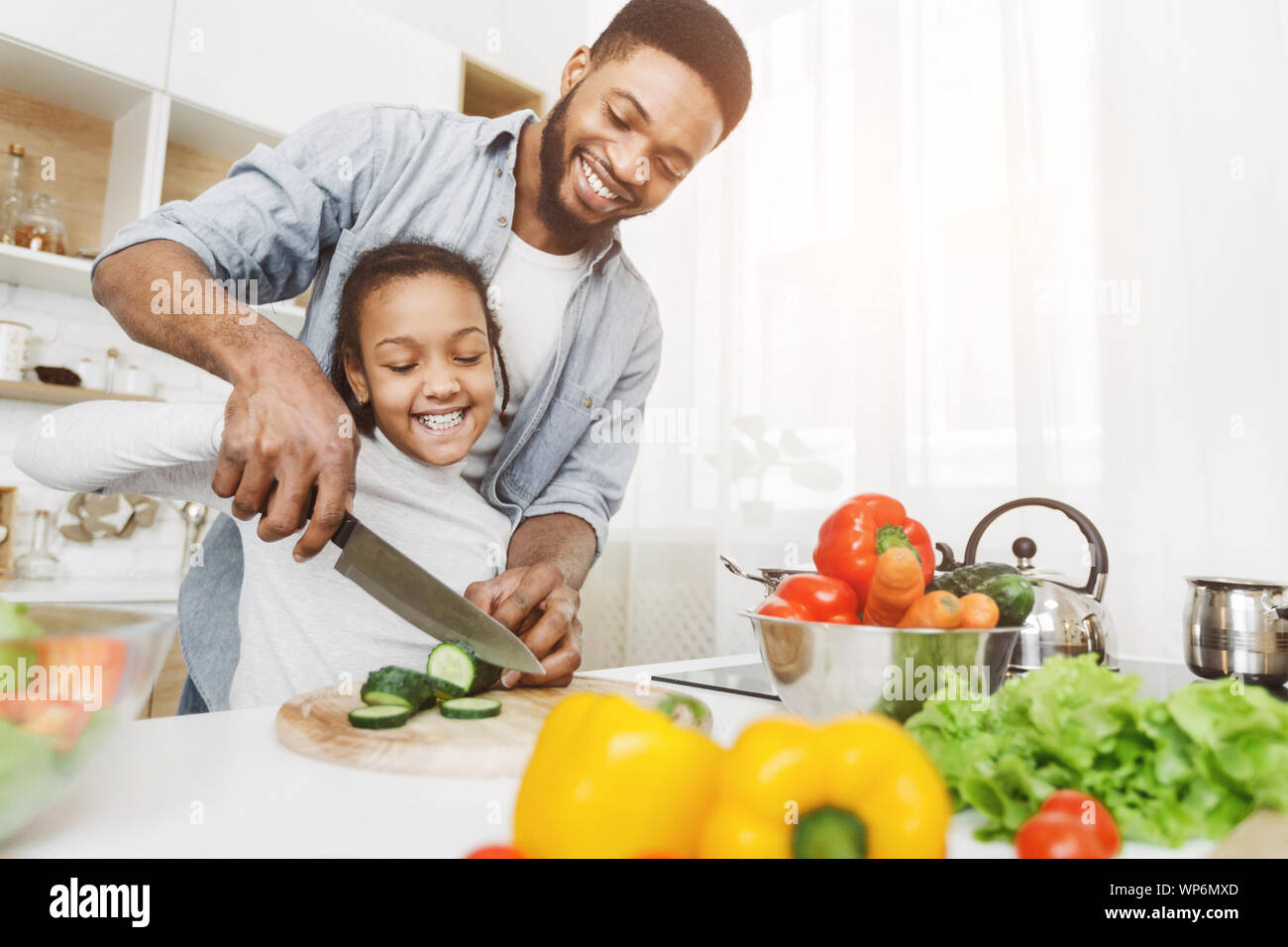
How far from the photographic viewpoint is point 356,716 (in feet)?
2.12

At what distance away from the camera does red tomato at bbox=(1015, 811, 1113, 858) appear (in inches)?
15.6

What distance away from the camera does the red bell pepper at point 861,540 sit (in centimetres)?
76

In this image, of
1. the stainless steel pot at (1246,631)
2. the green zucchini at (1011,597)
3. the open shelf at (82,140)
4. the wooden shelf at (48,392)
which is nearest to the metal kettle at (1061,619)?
the stainless steel pot at (1246,631)

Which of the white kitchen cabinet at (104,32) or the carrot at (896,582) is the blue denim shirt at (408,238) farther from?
the white kitchen cabinet at (104,32)

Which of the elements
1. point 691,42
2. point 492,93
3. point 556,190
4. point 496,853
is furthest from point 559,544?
point 492,93

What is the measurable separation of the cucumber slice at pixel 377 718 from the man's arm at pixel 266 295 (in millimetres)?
205

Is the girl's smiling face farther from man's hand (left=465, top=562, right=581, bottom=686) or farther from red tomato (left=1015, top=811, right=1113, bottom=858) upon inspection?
red tomato (left=1015, top=811, right=1113, bottom=858)

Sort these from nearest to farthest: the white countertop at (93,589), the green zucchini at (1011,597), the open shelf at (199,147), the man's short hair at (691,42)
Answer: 1. the green zucchini at (1011,597)
2. the man's short hair at (691,42)
3. the white countertop at (93,589)
4. the open shelf at (199,147)

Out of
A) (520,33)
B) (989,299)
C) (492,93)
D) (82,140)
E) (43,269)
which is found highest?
(520,33)

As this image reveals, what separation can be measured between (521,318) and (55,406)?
1.35 m

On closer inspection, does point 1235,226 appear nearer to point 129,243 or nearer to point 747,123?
point 747,123

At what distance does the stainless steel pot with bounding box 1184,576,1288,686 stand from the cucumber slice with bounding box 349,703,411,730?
936 millimetres

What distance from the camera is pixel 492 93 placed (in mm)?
2766

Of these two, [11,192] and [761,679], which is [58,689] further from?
[11,192]
